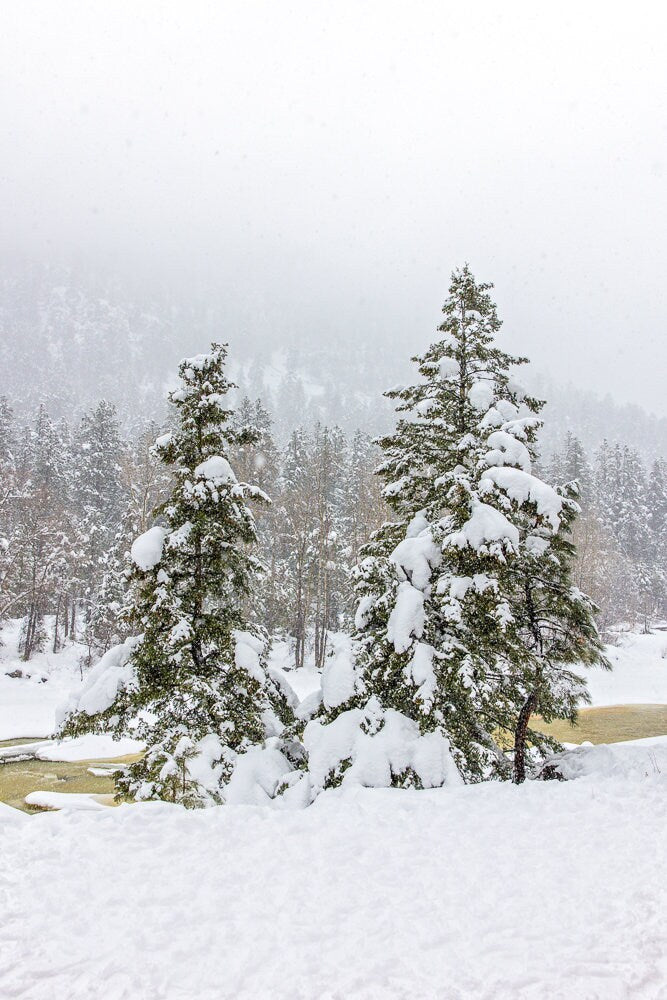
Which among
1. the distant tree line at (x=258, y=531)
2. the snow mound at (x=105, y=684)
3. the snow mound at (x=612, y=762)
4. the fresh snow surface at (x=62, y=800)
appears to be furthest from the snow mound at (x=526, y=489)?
the distant tree line at (x=258, y=531)

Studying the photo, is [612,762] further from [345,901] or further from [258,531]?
[258,531]

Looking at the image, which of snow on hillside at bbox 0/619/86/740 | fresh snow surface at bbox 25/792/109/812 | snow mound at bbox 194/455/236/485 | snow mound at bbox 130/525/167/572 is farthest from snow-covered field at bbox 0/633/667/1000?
snow on hillside at bbox 0/619/86/740

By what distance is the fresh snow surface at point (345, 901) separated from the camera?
13.8 ft

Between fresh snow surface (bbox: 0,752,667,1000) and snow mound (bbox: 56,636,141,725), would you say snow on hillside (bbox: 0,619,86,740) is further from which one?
fresh snow surface (bbox: 0,752,667,1000)

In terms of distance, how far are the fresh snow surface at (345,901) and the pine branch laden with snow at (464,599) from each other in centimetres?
146

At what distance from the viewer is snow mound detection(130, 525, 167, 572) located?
370 inches

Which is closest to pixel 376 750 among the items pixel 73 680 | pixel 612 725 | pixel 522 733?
pixel 522 733

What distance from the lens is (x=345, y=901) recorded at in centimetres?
534

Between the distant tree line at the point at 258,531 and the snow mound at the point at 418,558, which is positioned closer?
the snow mound at the point at 418,558

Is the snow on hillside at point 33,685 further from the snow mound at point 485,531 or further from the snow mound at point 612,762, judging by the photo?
the snow mound at point 485,531

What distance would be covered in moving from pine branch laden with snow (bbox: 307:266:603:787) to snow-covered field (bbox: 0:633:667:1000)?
123cm

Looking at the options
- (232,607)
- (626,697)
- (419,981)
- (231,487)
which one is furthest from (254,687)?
(626,697)

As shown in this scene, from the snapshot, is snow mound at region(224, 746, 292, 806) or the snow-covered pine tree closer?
snow mound at region(224, 746, 292, 806)

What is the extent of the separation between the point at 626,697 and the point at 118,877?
104 feet
